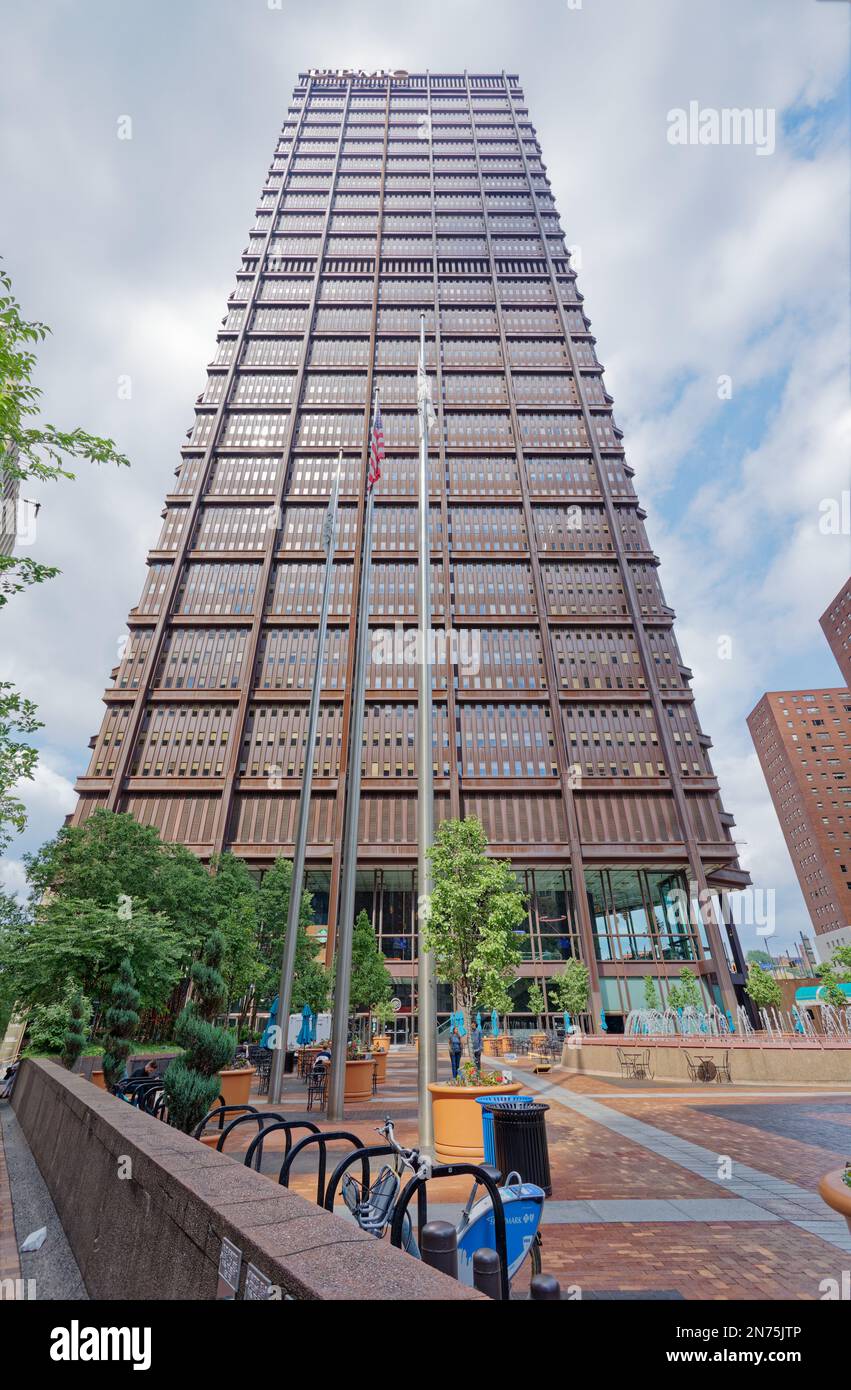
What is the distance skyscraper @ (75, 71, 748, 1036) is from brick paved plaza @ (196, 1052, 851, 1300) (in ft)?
110

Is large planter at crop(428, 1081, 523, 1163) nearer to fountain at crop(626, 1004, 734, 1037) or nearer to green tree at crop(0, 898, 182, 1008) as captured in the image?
green tree at crop(0, 898, 182, 1008)

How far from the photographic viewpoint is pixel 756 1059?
1789 centimetres

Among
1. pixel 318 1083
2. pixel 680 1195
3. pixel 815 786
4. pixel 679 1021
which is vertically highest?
pixel 815 786

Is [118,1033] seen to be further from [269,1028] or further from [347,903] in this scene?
[269,1028]

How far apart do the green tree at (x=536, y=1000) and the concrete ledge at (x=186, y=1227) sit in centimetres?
3961

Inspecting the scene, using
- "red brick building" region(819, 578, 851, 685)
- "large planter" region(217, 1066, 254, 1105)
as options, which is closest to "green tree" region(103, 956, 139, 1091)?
"large planter" region(217, 1066, 254, 1105)

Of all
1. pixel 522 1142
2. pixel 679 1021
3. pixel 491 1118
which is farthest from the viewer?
pixel 679 1021

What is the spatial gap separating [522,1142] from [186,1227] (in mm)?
4647

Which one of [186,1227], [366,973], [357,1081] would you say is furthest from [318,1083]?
[186,1227]

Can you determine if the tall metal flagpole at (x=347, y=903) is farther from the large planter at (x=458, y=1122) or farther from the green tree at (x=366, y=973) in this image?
the green tree at (x=366, y=973)

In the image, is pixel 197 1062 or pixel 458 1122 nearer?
pixel 197 1062

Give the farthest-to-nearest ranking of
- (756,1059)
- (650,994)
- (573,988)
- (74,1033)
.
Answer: (650,994)
(573,988)
(756,1059)
(74,1033)

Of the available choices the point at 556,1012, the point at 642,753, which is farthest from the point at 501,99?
the point at 556,1012

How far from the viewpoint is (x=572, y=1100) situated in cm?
1518
